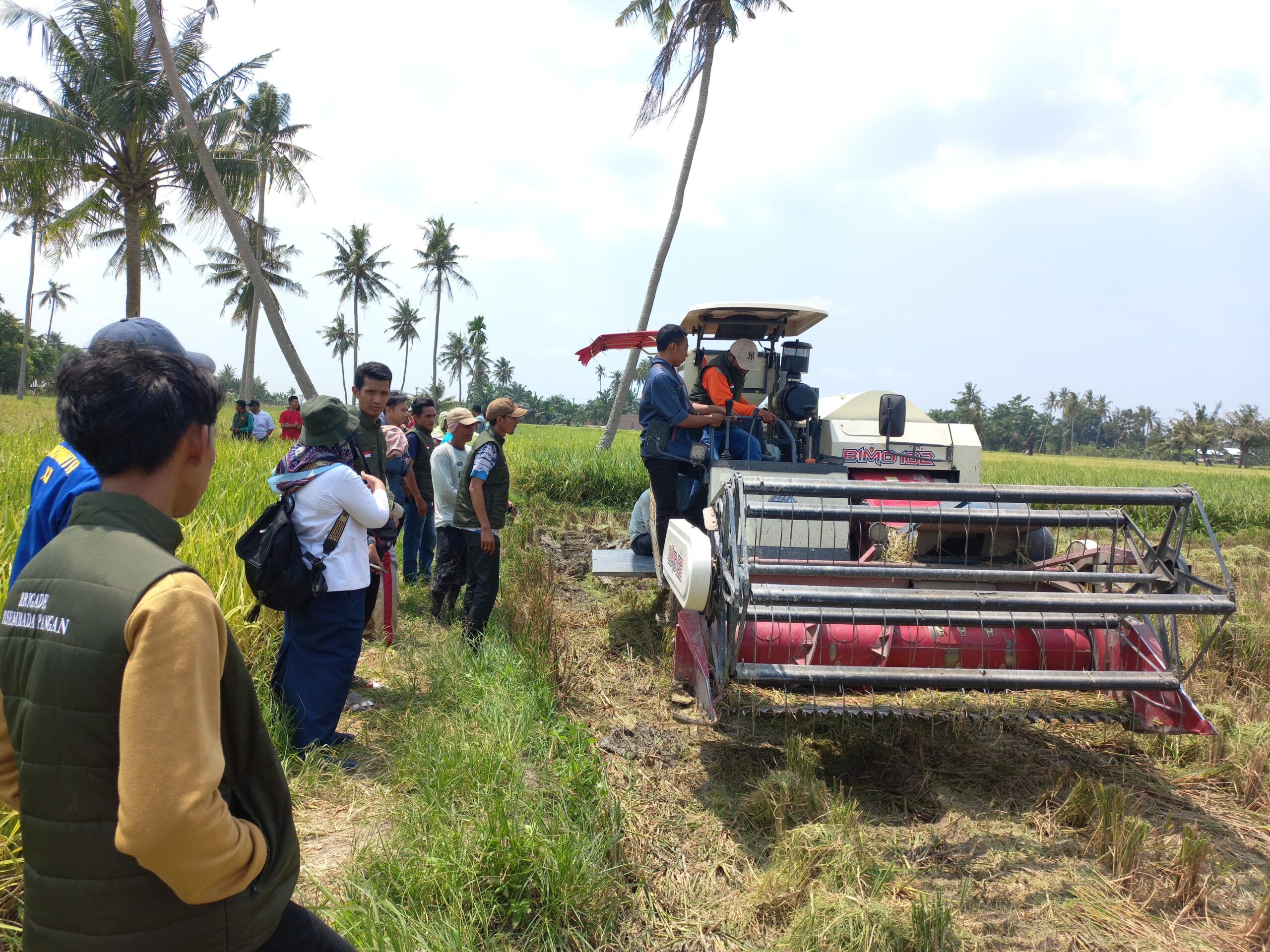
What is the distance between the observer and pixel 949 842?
307 centimetres

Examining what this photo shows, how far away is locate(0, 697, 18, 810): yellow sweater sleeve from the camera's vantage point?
1359mm

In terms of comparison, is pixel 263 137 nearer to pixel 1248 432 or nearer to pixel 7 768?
pixel 7 768

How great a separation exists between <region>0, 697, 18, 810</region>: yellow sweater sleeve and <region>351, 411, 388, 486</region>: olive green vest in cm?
336

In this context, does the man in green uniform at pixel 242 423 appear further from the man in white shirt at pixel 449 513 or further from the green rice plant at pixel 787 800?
the green rice plant at pixel 787 800

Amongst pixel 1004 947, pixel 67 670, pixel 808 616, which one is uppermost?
pixel 67 670

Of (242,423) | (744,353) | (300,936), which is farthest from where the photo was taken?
(242,423)

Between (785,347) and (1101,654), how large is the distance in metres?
3.38

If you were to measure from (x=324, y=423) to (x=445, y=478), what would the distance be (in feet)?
7.71

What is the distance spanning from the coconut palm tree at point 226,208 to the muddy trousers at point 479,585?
7653 millimetres

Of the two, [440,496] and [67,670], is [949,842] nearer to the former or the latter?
[67,670]

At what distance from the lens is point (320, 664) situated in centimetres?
366

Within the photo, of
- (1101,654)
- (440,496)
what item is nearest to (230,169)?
(440,496)

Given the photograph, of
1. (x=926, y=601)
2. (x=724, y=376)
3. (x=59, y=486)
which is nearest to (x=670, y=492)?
(x=724, y=376)

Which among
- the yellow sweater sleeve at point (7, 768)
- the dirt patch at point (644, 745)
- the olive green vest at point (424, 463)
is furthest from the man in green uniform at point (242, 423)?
the yellow sweater sleeve at point (7, 768)
